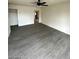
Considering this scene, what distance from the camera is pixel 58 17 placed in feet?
27.9

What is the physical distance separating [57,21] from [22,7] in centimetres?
435

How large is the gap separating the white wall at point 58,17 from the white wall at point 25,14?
6.01 feet

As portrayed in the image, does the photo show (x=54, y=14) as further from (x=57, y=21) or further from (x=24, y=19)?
(x=24, y=19)

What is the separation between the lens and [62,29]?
807 centimetres

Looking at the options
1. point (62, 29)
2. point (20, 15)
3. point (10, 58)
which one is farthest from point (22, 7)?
point (10, 58)

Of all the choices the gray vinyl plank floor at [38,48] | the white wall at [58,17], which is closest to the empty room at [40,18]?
the white wall at [58,17]

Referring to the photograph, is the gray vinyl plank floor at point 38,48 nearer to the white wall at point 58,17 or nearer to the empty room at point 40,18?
the empty room at point 40,18

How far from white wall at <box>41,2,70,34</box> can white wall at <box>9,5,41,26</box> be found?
1.83 m

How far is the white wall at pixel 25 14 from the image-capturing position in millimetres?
9327

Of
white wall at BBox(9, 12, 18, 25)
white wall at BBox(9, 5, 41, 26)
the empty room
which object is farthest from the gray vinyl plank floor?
white wall at BBox(9, 12, 18, 25)

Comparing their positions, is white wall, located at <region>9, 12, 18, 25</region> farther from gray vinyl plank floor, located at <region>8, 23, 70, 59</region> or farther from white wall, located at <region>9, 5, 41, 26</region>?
gray vinyl plank floor, located at <region>8, 23, 70, 59</region>

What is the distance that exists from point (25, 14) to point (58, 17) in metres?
3.98

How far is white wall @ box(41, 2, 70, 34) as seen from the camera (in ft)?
24.6
